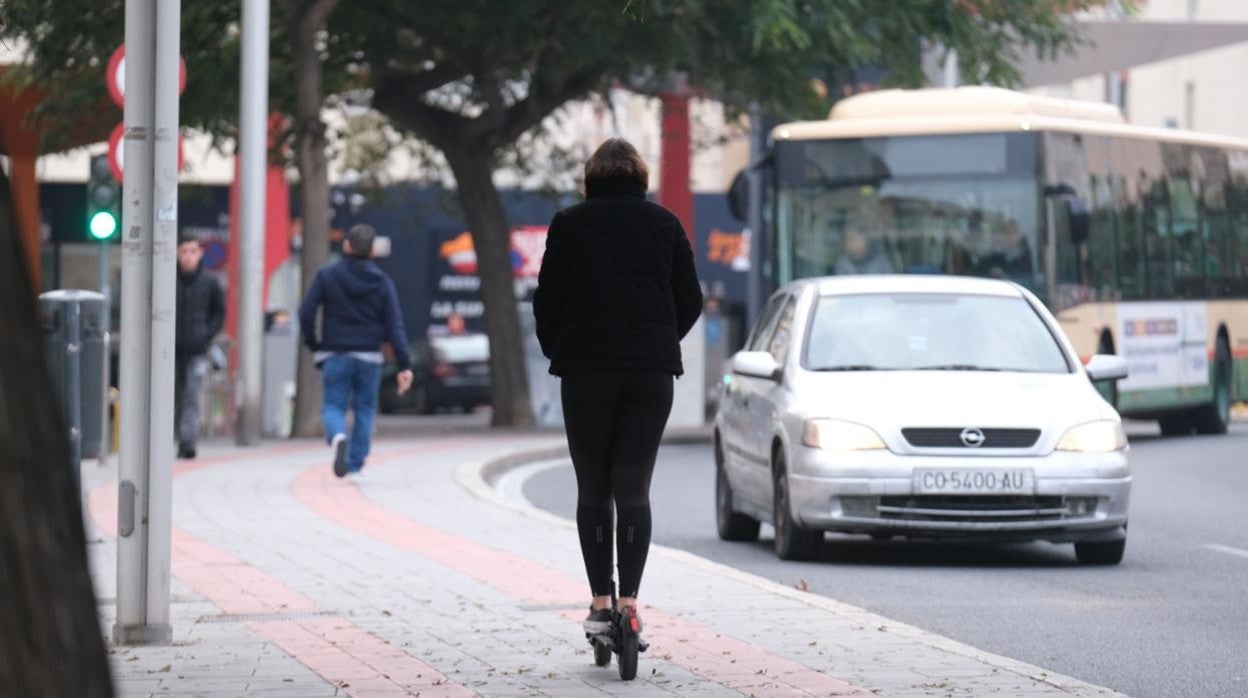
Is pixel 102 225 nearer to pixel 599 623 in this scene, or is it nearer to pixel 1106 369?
pixel 1106 369

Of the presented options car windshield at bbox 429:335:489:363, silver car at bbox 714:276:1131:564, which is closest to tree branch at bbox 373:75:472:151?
car windshield at bbox 429:335:489:363

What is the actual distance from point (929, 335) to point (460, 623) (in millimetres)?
4821

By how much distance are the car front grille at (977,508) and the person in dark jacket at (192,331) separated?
30.3 ft

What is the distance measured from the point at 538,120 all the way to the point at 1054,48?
5.96 metres

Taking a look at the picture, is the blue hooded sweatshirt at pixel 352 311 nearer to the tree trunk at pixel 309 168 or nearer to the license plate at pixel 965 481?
the license plate at pixel 965 481

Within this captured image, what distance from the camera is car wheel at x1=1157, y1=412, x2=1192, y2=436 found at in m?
27.3

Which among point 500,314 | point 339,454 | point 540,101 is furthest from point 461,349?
point 339,454

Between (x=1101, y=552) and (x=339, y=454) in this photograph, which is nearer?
(x=1101, y=552)

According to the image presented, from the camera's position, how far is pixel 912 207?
75.5 feet

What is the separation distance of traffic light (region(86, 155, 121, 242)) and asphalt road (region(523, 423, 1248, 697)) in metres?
4.06

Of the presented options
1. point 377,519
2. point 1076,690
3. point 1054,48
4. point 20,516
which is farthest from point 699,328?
point 20,516

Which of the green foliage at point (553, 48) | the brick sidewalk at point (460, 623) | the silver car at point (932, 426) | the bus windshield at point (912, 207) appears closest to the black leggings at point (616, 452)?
the brick sidewalk at point (460, 623)

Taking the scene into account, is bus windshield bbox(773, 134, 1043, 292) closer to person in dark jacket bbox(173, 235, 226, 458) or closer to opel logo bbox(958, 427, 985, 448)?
person in dark jacket bbox(173, 235, 226, 458)

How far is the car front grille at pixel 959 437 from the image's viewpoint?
40.8ft
